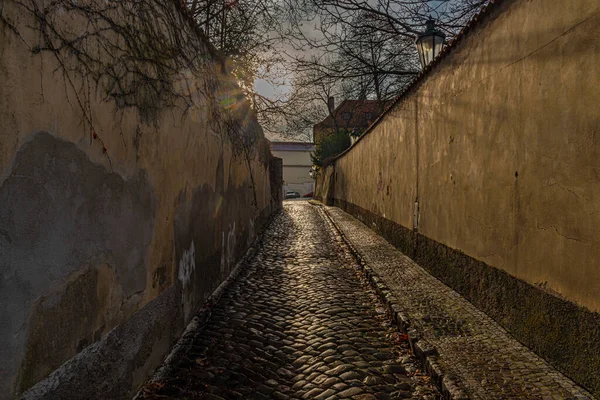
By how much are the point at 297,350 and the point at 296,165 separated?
55.8 metres

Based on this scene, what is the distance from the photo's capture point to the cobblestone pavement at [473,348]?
2.71 m

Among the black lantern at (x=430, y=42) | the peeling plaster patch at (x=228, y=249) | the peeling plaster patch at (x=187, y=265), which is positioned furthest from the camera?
the black lantern at (x=430, y=42)

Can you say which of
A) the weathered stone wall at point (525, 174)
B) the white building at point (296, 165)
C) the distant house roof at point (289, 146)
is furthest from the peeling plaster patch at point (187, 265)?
the distant house roof at point (289, 146)

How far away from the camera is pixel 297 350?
373 centimetres

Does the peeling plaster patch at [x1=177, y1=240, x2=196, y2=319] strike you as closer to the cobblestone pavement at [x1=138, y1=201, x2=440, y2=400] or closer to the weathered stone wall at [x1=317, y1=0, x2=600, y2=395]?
the cobblestone pavement at [x1=138, y1=201, x2=440, y2=400]

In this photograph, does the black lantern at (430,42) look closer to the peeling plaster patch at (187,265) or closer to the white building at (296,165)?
the peeling plaster patch at (187,265)

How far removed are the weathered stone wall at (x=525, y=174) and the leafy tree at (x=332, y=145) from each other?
26.0 metres

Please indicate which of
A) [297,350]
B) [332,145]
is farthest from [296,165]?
[297,350]

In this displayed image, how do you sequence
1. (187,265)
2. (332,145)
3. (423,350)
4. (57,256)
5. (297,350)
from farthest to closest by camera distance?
1. (332,145)
2. (187,265)
3. (297,350)
4. (423,350)
5. (57,256)

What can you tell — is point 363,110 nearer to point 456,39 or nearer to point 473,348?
point 456,39

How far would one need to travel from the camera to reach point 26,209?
1.80 meters

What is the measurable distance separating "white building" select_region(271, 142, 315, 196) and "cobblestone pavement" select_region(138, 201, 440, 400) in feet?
169

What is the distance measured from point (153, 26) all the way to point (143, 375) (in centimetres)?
277

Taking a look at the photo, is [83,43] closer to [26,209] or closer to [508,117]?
[26,209]
